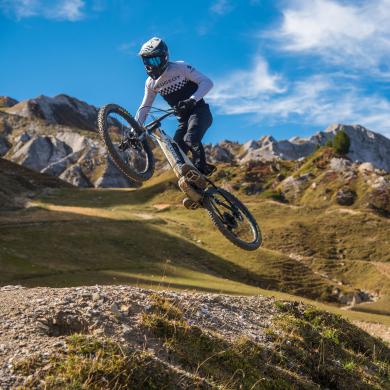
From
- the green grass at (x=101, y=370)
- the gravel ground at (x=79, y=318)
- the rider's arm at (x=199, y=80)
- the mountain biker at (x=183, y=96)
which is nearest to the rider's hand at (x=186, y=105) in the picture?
the mountain biker at (x=183, y=96)

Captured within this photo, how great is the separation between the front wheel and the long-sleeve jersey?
9.17 feet


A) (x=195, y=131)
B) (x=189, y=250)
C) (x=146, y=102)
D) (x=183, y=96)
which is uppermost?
(x=183, y=96)

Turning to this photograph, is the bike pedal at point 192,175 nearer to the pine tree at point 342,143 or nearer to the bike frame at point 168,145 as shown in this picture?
the bike frame at point 168,145

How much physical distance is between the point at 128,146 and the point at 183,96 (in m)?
2.21

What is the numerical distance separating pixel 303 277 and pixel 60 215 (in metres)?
30.0

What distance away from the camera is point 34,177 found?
112000 millimetres

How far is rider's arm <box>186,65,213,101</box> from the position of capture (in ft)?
47.5

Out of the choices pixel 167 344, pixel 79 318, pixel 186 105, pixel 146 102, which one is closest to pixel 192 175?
pixel 186 105

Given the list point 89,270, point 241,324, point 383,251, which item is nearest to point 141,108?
point 241,324

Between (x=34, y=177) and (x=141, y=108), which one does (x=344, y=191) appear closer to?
(x=34, y=177)

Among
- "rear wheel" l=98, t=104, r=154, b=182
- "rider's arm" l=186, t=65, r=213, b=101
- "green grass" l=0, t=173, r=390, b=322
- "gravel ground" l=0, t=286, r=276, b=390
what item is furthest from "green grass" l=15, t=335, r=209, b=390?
"green grass" l=0, t=173, r=390, b=322

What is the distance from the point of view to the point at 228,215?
1583cm

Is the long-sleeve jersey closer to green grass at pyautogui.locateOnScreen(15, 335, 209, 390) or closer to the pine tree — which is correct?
green grass at pyautogui.locateOnScreen(15, 335, 209, 390)

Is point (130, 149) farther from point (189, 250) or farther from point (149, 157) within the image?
point (189, 250)
